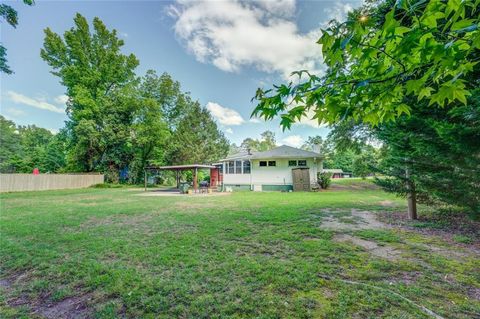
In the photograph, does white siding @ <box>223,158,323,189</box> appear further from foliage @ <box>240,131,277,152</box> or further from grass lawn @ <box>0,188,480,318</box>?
foliage @ <box>240,131,277,152</box>

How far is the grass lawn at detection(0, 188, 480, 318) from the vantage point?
214 cm

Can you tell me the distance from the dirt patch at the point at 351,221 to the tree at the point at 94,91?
23.8 meters

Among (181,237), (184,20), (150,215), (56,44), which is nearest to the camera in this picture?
(181,237)

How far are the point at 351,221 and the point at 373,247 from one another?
6.90 feet

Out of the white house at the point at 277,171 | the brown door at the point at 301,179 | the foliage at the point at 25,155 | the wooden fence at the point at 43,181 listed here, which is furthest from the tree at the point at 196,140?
the brown door at the point at 301,179

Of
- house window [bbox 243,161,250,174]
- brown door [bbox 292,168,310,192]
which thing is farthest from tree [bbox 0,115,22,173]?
brown door [bbox 292,168,310,192]

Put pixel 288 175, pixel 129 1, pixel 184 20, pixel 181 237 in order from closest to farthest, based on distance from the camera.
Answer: pixel 181 237, pixel 129 1, pixel 184 20, pixel 288 175

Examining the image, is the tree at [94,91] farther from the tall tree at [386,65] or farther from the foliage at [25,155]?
the tall tree at [386,65]

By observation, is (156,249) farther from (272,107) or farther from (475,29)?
(475,29)

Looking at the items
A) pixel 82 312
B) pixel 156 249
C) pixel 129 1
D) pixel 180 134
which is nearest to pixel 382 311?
pixel 82 312

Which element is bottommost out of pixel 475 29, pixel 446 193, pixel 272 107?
pixel 446 193

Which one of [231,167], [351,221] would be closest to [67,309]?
[351,221]

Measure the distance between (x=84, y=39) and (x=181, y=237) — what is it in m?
28.8

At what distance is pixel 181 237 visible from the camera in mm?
4508
